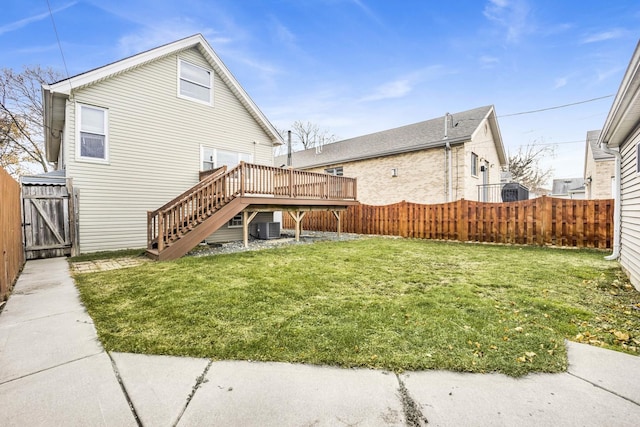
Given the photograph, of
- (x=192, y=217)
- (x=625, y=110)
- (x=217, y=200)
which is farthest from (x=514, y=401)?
(x=217, y=200)

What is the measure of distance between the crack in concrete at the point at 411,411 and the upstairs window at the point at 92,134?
9848mm

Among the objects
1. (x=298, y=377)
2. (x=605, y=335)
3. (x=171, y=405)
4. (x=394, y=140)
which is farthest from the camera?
(x=394, y=140)

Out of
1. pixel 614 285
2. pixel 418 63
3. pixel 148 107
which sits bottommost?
pixel 614 285

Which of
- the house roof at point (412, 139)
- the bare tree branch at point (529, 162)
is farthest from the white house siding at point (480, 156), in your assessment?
the bare tree branch at point (529, 162)

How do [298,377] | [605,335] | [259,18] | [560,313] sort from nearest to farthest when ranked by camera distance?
[298,377] < [605,335] < [560,313] < [259,18]

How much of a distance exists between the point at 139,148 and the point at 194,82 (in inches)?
126

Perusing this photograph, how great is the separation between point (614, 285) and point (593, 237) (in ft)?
17.7

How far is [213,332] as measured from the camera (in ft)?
9.11

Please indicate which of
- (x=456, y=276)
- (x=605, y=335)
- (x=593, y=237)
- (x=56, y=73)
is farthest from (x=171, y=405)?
(x=56, y=73)

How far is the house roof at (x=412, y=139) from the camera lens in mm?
13700

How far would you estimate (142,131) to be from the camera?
8.81m

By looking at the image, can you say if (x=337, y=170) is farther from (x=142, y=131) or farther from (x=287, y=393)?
(x=287, y=393)

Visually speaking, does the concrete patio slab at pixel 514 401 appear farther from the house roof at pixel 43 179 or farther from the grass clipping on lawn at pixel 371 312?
the house roof at pixel 43 179

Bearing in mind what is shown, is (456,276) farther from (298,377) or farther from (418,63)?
(418,63)
